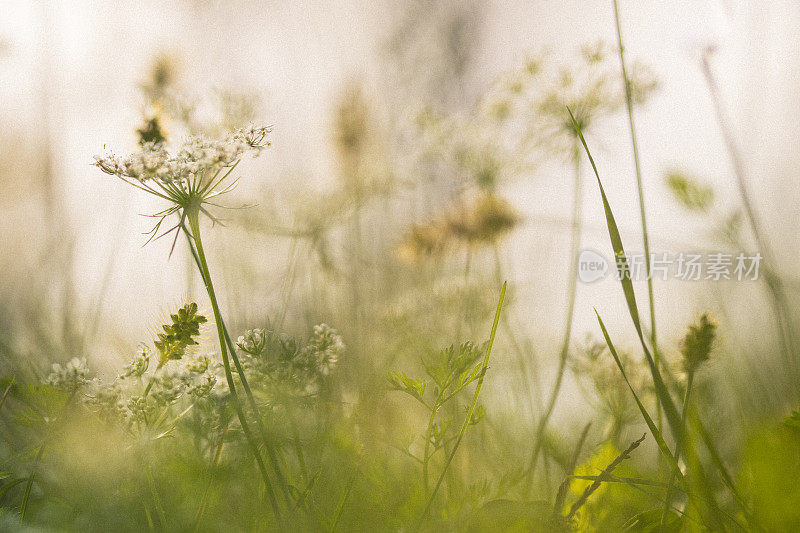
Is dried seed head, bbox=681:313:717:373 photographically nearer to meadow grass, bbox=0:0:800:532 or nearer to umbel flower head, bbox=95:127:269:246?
meadow grass, bbox=0:0:800:532

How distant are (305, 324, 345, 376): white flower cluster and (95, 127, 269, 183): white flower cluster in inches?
6.8

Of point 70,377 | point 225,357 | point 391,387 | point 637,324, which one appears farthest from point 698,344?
point 70,377

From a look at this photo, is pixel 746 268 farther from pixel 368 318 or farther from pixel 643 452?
pixel 368 318

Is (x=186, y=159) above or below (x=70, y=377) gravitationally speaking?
above

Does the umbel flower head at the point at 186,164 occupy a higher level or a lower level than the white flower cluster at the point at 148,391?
higher

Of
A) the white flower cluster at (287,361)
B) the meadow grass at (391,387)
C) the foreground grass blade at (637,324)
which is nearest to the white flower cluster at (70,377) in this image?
the meadow grass at (391,387)

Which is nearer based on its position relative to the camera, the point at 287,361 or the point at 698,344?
the point at 698,344

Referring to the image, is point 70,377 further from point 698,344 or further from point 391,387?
point 698,344

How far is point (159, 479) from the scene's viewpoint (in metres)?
0.49

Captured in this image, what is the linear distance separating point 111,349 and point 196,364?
0.47 meters

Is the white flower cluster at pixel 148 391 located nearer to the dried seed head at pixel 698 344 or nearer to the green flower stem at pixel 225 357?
the green flower stem at pixel 225 357

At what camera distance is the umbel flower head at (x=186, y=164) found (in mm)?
395

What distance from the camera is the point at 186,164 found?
15.6 inches

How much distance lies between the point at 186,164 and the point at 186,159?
0.02 metres
